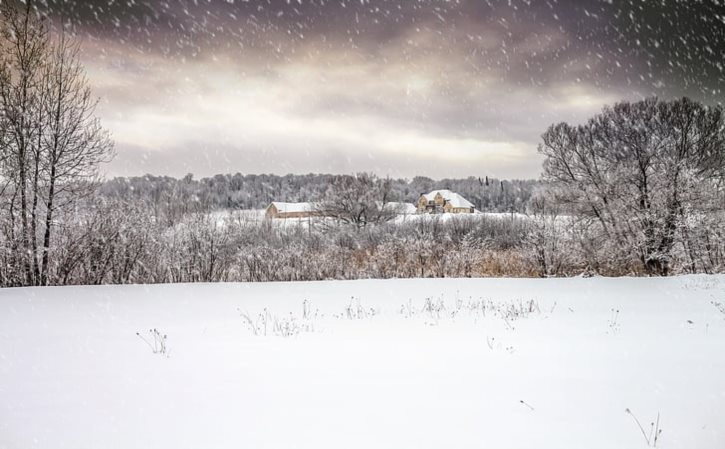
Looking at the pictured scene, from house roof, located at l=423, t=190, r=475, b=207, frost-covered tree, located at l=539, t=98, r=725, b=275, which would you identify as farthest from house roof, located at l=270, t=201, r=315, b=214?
frost-covered tree, located at l=539, t=98, r=725, b=275

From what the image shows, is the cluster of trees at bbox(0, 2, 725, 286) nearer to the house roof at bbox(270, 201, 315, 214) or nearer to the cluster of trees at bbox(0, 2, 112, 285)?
the cluster of trees at bbox(0, 2, 112, 285)

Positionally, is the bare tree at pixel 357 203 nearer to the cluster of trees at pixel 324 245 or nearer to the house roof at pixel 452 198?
the cluster of trees at pixel 324 245

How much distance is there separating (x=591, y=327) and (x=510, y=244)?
2101cm

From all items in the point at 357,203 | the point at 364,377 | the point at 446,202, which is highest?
the point at 446,202

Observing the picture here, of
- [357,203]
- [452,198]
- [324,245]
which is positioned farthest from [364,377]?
[452,198]

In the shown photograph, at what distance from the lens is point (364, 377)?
15.4 feet

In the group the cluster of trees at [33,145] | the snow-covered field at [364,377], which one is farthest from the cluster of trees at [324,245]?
the snow-covered field at [364,377]

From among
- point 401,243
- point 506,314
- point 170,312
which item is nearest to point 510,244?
point 401,243

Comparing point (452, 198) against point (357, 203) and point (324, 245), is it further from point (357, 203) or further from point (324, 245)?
point (324, 245)

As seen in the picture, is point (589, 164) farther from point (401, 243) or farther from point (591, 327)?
point (591, 327)

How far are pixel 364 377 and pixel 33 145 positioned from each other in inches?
488

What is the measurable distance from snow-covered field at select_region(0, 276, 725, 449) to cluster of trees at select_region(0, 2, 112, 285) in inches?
138

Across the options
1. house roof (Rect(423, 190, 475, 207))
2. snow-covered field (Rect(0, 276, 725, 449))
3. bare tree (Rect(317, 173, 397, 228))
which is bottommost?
snow-covered field (Rect(0, 276, 725, 449))

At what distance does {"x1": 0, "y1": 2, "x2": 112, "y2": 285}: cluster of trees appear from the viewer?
1160cm
